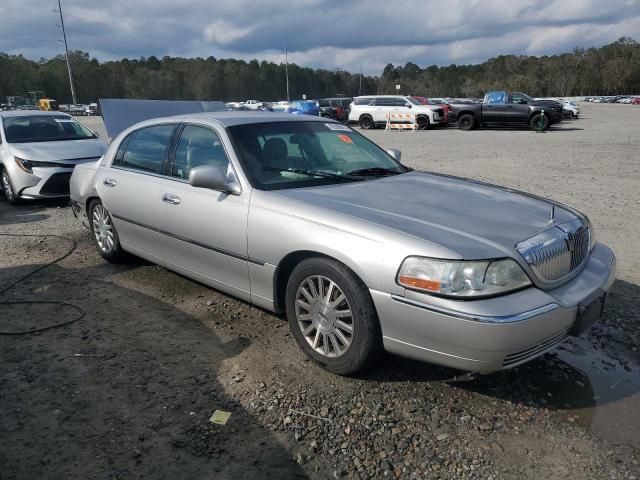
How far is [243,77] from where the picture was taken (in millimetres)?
119000

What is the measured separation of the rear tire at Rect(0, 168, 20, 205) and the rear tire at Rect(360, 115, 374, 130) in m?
22.3

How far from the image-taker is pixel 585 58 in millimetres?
95438

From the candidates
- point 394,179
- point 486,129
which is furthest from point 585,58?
point 394,179

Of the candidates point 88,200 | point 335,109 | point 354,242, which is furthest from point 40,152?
point 335,109

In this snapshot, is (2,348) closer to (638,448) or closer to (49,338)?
(49,338)

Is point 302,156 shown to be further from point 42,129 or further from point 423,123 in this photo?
point 423,123

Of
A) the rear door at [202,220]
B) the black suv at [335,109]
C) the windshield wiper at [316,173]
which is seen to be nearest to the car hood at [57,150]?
the rear door at [202,220]

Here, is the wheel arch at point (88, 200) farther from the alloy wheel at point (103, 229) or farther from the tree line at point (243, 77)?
the tree line at point (243, 77)

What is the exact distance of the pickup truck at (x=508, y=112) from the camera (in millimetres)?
24078

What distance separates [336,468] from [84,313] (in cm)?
268

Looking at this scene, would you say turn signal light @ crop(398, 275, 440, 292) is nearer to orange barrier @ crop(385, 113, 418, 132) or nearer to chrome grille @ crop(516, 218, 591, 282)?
chrome grille @ crop(516, 218, 591, 282)

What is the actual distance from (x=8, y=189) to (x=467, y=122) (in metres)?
22.4

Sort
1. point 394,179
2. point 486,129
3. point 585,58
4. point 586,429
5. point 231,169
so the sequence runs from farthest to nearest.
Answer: point 585,58
point 486,129
point 394,179
point 231,169
point 586,429

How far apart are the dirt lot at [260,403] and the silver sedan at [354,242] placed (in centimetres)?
34
